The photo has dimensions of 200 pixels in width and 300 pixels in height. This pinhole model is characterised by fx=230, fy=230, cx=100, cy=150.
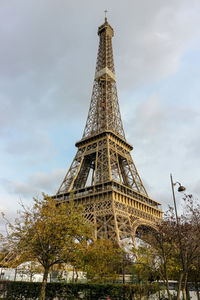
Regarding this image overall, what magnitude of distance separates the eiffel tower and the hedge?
9557 millimetres

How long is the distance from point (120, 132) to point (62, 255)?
36.2 meters

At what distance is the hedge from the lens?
45.4ft

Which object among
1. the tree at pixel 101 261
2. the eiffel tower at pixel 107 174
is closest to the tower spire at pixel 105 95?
the eiffel tower at pixel 107 174

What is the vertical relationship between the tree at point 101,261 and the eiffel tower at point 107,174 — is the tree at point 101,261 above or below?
below

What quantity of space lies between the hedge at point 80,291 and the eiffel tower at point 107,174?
956 cm

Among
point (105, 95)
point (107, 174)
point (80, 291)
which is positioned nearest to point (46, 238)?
point (80, 291)

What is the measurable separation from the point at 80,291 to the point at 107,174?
23.1m

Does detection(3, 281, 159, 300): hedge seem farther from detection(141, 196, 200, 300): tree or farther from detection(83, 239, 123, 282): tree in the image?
detection(83, 239, 123, 282): tree

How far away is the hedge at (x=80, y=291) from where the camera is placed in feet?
45.4

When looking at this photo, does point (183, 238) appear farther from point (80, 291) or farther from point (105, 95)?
point (105, 95)

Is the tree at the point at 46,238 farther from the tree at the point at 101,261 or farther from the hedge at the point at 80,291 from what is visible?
the tree at the point at 101,261

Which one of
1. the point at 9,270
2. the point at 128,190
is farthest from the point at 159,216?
the point at 9,270

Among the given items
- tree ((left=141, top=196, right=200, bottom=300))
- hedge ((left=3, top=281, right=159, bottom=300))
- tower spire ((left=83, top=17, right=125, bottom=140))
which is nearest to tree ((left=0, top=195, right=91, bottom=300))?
hedge ((left=3, top=281, right=159, bottom=300))

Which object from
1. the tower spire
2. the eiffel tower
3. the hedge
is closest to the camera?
the hedge
